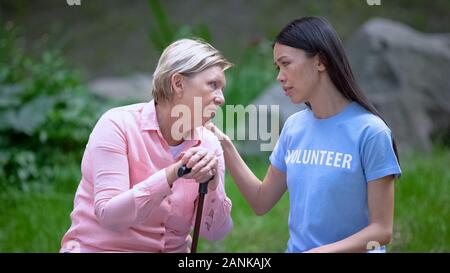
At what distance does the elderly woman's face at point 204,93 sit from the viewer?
2283 mm

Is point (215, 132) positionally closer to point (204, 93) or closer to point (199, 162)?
point (204, 93)

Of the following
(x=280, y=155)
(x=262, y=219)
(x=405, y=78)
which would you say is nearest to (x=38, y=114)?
(x=262, y=219)

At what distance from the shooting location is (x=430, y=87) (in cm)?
561

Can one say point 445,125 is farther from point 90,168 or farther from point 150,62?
point 90,168

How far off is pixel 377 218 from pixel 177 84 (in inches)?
27.1

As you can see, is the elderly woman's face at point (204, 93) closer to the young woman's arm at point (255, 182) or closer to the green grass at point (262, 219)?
the young woman's arm at point (255, 182)

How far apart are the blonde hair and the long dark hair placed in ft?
0.66

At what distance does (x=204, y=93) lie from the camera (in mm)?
2293

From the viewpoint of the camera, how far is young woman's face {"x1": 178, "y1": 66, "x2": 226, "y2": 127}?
7.49 feet

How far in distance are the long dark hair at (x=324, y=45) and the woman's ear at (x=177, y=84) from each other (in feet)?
1.00

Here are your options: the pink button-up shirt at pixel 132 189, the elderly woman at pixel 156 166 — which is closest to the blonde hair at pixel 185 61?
the elderly woman at pixel 156 166

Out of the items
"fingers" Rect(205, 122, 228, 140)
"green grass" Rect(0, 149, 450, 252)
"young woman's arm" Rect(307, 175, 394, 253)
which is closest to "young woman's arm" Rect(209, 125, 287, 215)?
"fingers" Rect(205, 122, 228, 140)

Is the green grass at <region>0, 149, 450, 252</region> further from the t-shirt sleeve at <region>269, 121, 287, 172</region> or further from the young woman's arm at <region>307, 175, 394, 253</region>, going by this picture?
the young woman's arm at <region>307, 175, 394, 253</region>

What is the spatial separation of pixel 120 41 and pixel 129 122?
18.9 ft
